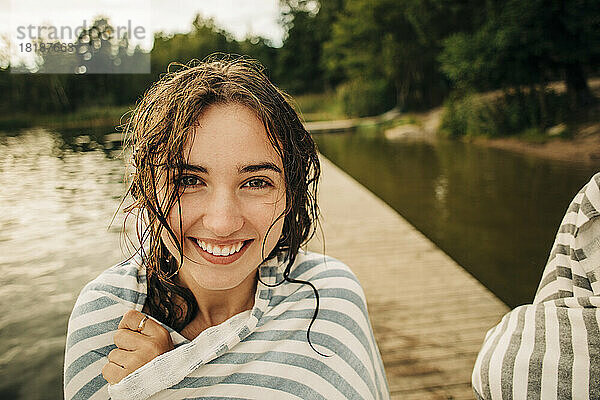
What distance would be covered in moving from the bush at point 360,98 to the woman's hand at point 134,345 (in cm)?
1552

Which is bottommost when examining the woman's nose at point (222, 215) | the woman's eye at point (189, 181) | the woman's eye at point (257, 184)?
the woman's nose at point (222, 215)

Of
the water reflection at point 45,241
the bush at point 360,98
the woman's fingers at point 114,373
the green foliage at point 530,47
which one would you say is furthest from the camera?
the bush at point 360,98

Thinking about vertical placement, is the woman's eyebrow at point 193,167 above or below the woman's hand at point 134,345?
above

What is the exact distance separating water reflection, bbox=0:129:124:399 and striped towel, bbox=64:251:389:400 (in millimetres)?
763

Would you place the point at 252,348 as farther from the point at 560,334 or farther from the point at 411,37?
the point at 411,37

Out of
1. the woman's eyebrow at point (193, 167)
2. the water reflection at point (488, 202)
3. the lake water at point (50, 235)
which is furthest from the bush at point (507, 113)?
the woman's eyebrow at point (193, 167)

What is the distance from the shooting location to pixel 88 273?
1681 millimetres

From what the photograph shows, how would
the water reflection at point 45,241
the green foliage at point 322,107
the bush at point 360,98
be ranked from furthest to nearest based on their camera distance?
the bush at point 360,98, the green foliage at point 322,107, the water reflection at point 45,241

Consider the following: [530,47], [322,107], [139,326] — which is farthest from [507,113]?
[322,107]

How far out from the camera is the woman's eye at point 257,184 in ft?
2.56

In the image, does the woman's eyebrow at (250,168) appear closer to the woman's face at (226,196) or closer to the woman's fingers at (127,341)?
the woman's face at (226,196)

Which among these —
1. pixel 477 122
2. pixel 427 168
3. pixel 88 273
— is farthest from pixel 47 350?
pixel 427 168

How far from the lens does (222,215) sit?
2.39 ft

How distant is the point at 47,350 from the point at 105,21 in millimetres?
1128
